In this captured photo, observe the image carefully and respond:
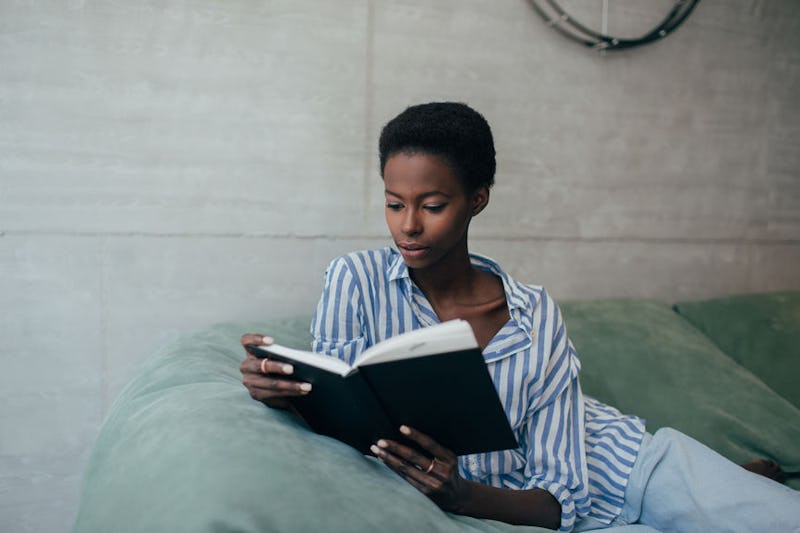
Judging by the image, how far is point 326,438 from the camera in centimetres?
110

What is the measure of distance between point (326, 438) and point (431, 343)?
13.0 inches

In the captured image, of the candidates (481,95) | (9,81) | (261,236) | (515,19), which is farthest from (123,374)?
(515,19)

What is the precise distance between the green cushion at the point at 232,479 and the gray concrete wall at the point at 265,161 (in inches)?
22.2

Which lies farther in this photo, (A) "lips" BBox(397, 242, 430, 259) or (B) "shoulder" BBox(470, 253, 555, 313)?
(B) "shoulder" BBox(470, 253, 555, 313)

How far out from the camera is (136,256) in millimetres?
1717

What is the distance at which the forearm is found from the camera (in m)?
1.12

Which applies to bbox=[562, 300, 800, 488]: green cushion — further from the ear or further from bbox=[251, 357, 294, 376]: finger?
bbox=[251, 357, 294, 376]: finger

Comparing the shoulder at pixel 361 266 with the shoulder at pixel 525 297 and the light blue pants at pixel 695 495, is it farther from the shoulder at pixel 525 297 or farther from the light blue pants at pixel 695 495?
the light blue pants at pixel 695 495

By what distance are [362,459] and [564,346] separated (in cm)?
50

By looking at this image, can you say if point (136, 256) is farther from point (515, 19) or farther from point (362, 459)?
point (515, 19)

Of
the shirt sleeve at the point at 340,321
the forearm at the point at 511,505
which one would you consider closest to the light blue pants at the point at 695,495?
the forearm at the point at 511,505

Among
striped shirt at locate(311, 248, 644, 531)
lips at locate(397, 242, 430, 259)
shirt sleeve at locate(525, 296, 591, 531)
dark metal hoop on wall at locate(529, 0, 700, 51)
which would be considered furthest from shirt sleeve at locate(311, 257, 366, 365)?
dark metal hoop on wall at locate(529, 0, 700, 51)

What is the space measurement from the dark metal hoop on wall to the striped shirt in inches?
42.1

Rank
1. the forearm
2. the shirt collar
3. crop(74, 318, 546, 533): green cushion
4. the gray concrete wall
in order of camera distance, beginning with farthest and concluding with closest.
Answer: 1. the gray concrete wall
2. the shirt collar
3. the forearm
4. crop(74, 318, 546, 533): green cushion
